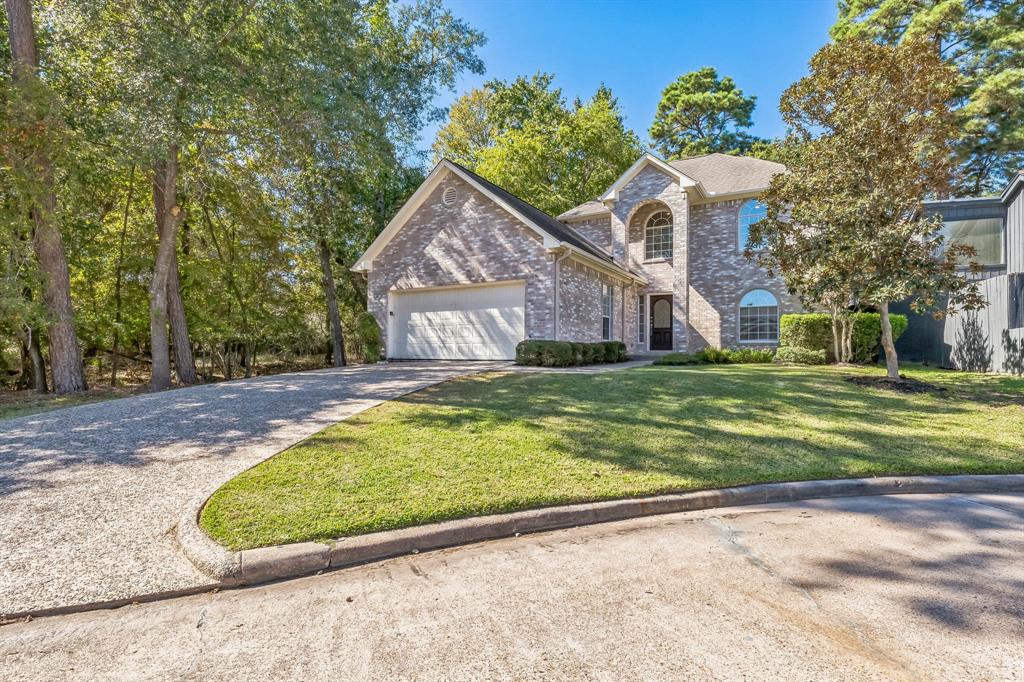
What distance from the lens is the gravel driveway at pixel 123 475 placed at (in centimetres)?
294

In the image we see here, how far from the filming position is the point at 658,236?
57.6 feet

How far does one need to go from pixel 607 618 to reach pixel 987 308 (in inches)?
544

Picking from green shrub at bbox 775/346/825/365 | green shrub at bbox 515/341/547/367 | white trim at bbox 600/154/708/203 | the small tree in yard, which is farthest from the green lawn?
white trim at bbox 600/154/708/203

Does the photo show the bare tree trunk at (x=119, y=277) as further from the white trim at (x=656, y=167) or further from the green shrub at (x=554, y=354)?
the white trim at (x=656, y=167)

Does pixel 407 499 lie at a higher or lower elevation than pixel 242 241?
lower

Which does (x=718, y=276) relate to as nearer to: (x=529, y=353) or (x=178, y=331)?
(x=529, y=353)

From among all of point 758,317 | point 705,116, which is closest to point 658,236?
point 758,317

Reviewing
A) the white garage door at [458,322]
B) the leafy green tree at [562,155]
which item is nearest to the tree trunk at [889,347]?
the white garage door at [458,322]

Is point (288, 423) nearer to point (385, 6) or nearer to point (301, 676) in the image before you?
point (301, 676)

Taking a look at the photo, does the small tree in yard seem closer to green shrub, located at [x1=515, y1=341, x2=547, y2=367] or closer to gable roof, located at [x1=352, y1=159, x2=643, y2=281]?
gable roof, located at [x1=352, y1=159, x2=643, y2=281]

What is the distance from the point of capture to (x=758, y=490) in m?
4.25

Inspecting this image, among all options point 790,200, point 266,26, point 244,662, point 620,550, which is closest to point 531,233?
point 790,200

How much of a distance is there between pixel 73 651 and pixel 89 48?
12498 mm

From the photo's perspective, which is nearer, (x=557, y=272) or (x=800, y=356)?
(x=557, y=272)
